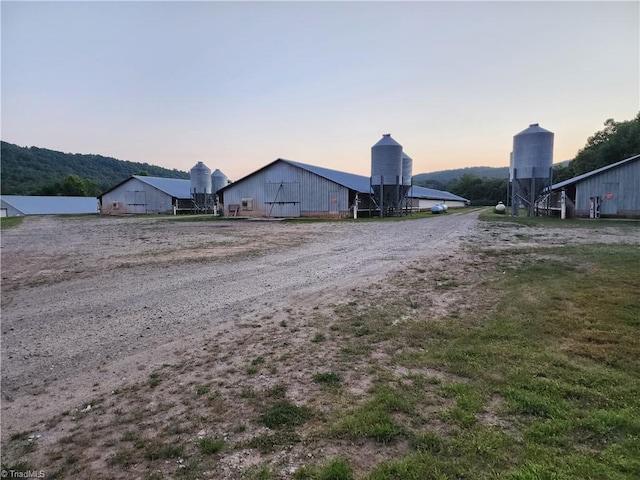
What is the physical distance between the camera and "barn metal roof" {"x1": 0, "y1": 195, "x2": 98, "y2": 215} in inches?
2479

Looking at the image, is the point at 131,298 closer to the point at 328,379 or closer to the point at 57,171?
the point at 328,379

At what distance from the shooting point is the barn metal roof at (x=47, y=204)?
207 feet

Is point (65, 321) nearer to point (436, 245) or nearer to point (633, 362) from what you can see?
point (633, 362)

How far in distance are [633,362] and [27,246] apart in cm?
1901

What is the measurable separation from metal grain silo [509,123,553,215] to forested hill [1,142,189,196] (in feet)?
294

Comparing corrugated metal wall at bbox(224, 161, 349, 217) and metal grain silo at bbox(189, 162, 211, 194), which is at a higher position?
metal grain silo at bbox(189, 162, 211, 194)

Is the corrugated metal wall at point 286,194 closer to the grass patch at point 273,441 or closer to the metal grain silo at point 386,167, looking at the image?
the metal grain silo at point 386,167

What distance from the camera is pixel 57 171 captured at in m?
104

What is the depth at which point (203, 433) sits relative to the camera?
2949mm

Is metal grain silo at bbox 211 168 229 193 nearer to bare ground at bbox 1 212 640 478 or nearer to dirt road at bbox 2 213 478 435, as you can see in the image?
dirt road at bbox 2 213 478 435

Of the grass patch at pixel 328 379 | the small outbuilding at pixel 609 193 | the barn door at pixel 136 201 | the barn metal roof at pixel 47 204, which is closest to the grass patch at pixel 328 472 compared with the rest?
the grass patch at pixel 328 379

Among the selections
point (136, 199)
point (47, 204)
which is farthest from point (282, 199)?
point (47, 204)

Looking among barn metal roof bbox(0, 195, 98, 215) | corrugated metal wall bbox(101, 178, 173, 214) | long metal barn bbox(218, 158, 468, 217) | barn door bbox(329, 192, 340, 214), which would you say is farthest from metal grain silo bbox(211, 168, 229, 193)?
barn metal roof bbox(0, 195, 98, 215)

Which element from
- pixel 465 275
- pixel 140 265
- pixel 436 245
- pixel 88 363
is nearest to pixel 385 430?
pixel 88 363
